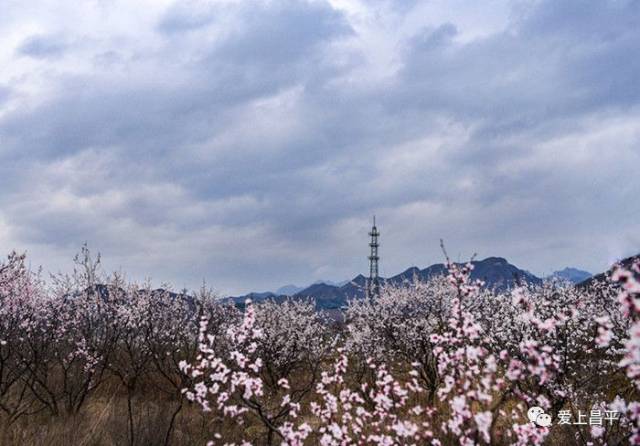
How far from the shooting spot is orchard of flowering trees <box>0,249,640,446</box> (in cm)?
579

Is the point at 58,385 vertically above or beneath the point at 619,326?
beneath

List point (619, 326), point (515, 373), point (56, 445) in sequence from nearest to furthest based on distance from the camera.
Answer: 1. point (515, 373)
2. point (56, 445)
3. point (619, 326)

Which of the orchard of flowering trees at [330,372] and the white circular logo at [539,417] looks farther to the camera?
the white circular logo at [539,417]

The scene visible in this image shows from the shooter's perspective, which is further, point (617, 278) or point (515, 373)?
point (515, 373)

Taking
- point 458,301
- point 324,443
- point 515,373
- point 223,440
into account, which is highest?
point 458,301

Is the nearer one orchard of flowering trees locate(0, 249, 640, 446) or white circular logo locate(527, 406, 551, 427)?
orchard of flowering trees locate(0, 249, 640, 446)

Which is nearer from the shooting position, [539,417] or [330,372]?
[539,417]

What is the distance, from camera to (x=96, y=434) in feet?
36.3

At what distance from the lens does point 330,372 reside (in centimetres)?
887

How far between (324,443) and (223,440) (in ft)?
19.2

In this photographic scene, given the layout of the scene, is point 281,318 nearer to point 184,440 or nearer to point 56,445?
point 184,440

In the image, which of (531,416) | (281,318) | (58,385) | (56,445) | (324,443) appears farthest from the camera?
(281,318)

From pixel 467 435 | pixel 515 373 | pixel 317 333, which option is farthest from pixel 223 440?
pixel 317 333

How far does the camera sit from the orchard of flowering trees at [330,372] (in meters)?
5.79
